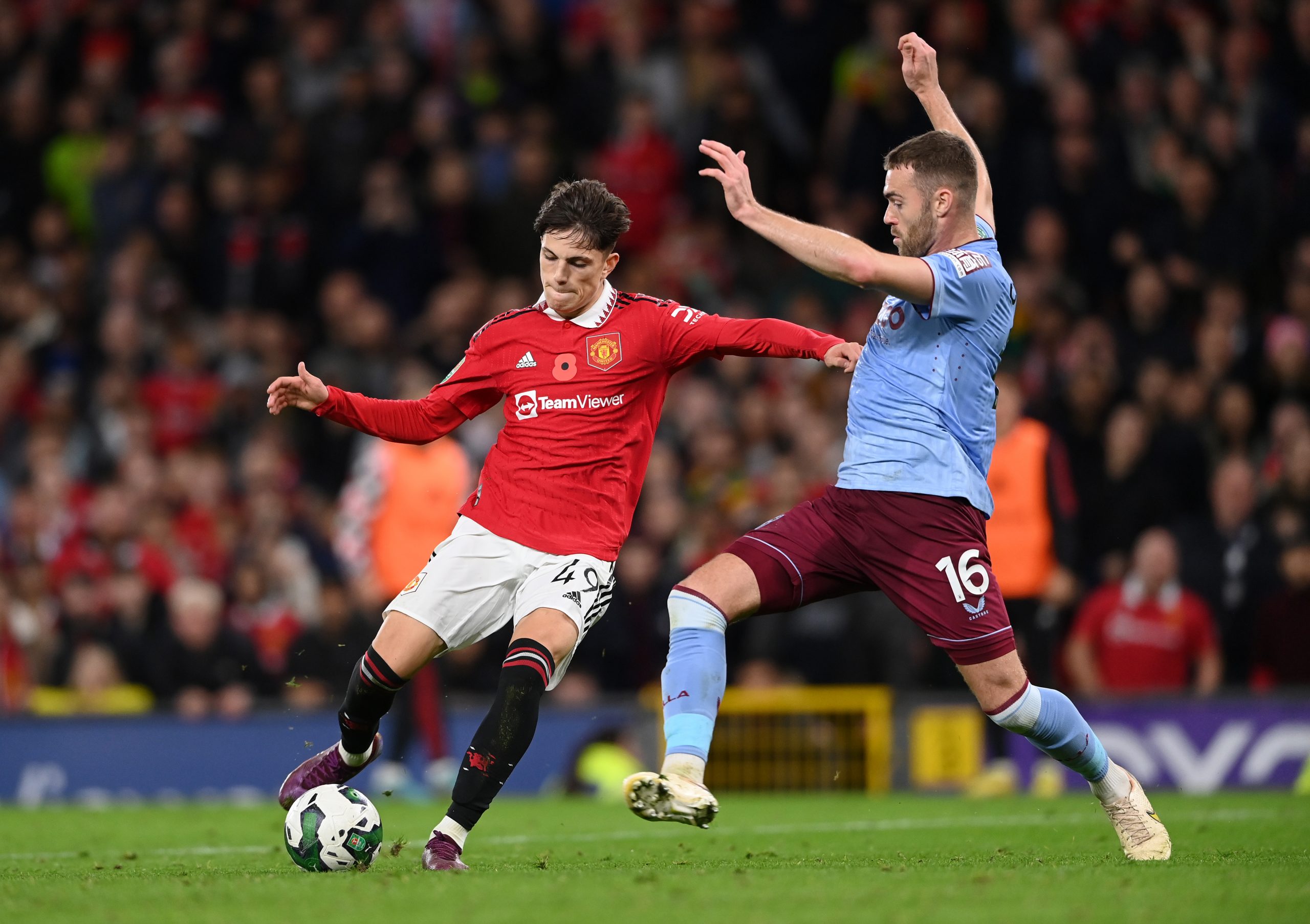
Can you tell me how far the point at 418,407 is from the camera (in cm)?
683

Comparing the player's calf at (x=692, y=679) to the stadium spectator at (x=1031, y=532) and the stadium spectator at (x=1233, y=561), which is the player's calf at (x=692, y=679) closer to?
the stadium spectator at (x=1031, y=532)

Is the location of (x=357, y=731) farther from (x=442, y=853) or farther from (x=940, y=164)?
(x=940, y=164)

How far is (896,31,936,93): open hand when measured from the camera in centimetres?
704

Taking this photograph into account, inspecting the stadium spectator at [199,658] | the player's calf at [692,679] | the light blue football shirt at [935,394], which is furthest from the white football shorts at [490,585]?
the stadium spectator at [199,658]

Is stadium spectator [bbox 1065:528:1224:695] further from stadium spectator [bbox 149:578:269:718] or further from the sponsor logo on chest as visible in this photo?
the sponsor logo on chest

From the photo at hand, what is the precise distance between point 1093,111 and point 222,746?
313 inches

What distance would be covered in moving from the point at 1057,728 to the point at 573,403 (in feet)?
6.72

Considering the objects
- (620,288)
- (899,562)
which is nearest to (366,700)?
(899,562)

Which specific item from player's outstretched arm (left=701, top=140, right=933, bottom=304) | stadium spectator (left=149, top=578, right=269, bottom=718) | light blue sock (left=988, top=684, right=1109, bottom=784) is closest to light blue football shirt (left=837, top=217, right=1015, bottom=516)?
player's outstretched arm (left=701, top=140, right=933, bottom=304)

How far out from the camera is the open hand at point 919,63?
704cm

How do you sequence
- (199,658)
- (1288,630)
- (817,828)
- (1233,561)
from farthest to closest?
(199,658) → (1233,561) → (1288,630) → (817,828)

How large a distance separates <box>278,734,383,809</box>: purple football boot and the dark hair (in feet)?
6.71

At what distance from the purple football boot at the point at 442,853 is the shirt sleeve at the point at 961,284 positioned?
93.4 inches

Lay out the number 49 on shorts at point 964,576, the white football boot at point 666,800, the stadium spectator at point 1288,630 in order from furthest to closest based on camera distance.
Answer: the stadium spectator at point 1288,630, the number 49 on shorts at point 964,576, the white football boot at point 666,800
